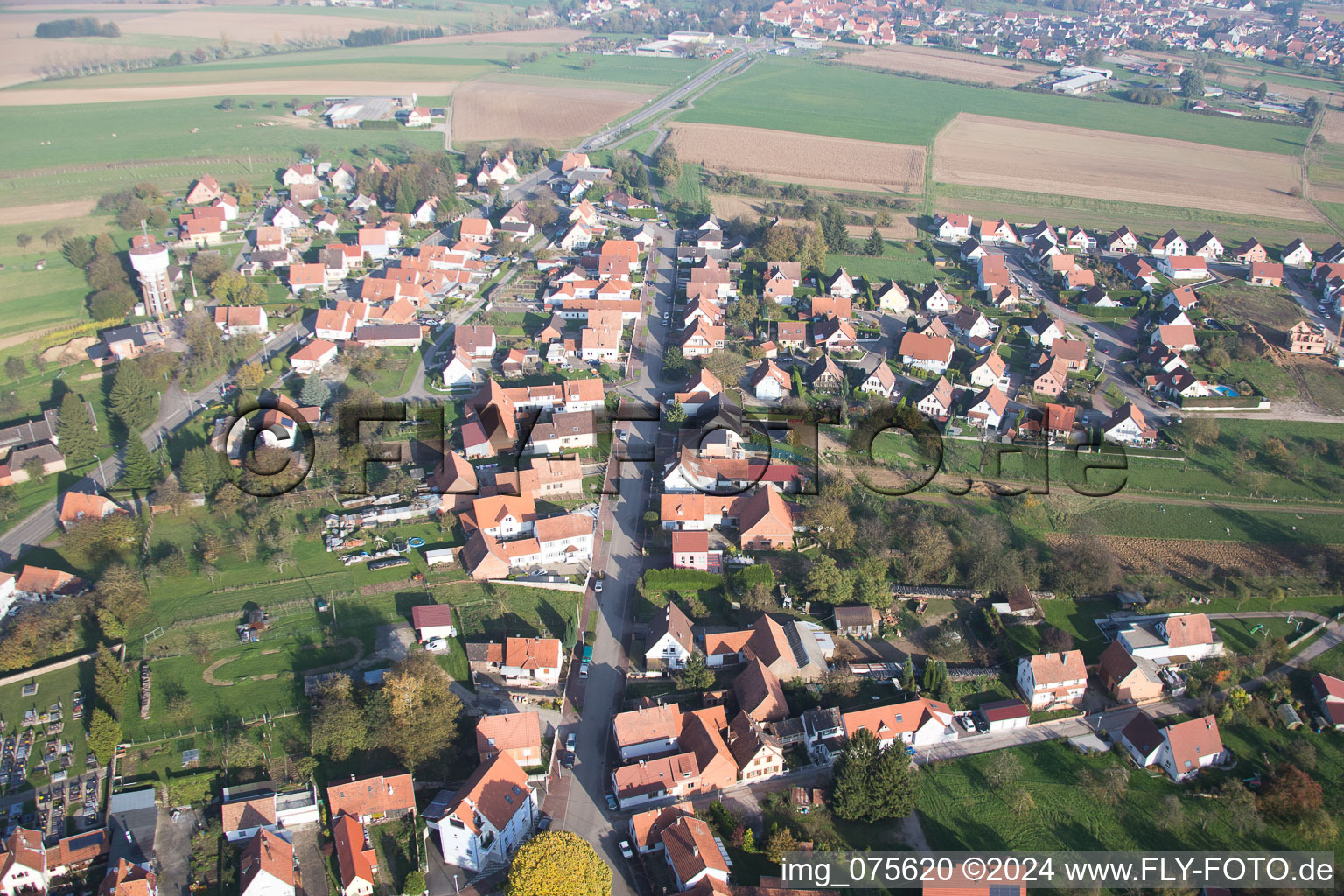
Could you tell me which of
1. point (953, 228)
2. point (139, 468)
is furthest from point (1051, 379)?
point (139, 468)

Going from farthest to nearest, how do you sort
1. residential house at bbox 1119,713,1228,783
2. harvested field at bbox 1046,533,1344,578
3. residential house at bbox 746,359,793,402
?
residential house at bbox 746,359,793,402 < harvested field at bbox 1046,533,1344,578 < residential house at bbox 1119,713,1228,783

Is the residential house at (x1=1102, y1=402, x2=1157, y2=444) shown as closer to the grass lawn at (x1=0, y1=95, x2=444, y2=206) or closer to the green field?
the green field

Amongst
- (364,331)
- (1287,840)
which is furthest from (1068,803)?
(364,331)

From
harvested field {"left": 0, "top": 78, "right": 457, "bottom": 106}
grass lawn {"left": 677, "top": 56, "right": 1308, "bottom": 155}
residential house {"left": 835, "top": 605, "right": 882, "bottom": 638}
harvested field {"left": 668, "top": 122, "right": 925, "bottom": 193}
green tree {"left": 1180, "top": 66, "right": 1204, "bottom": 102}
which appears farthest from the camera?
green tree {"left": 1180, "top": 66, "right": 1204, "bottom": 102}

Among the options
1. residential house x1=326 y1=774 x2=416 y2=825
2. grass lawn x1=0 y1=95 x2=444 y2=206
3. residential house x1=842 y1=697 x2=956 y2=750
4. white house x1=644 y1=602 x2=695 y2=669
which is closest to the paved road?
white house x1=644 y1=602 x2=695 y2=669

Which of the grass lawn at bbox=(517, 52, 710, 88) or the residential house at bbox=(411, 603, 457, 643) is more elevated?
the grass lawn at bbox=(517, 52, 710, 88)

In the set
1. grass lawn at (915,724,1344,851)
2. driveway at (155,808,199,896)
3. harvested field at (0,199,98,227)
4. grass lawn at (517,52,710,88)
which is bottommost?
driveway at (155,808,199,896)
